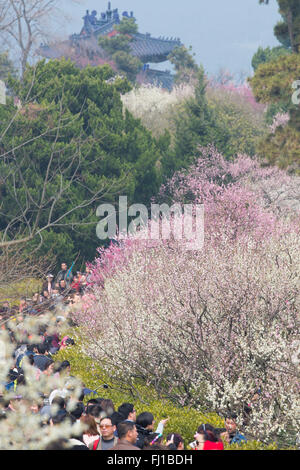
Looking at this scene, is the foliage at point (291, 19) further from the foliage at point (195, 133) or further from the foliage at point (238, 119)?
the foliage at point (238, 119)

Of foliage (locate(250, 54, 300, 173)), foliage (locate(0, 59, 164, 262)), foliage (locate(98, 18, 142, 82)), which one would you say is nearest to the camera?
foliage (locate(250, 54, 300, 173))

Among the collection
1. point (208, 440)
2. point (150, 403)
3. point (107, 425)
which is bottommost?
point (150, 403)

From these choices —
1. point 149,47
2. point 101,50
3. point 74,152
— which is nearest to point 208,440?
point 74,152

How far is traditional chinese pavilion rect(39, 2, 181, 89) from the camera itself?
220 feet

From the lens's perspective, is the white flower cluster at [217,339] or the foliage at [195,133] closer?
the white flower cluster at [217,339]

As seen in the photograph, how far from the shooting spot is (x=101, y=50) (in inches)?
2712

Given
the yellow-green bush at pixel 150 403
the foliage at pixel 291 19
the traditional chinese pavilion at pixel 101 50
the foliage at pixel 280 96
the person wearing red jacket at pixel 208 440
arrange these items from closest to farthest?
the person wearing red jacket at pixel 208 440 → the yellow-green bush at pixel 150 403 → the foliage at pixel 280 96 → the foliage at pixel 291 19 → the traditional chinese pavilion at pixel 101 50

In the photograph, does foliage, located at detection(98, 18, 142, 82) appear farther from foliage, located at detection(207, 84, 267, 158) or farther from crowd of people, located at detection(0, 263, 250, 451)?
crowd of people, located at detection(0, 263, 250, 451)

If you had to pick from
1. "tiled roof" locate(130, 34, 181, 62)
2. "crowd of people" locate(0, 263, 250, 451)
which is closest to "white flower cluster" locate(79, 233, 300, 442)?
"crowd of people" locate(0, 263, 250, 451)

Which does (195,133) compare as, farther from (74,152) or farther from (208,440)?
(208,440)

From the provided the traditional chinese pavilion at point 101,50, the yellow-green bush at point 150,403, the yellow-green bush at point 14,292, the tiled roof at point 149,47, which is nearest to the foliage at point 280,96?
the yellow-green bush at point 14,292

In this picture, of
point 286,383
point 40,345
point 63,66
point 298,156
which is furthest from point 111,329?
point 63,66

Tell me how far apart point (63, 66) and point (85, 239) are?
342 inches

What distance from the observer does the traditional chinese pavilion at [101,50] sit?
2635 inches
